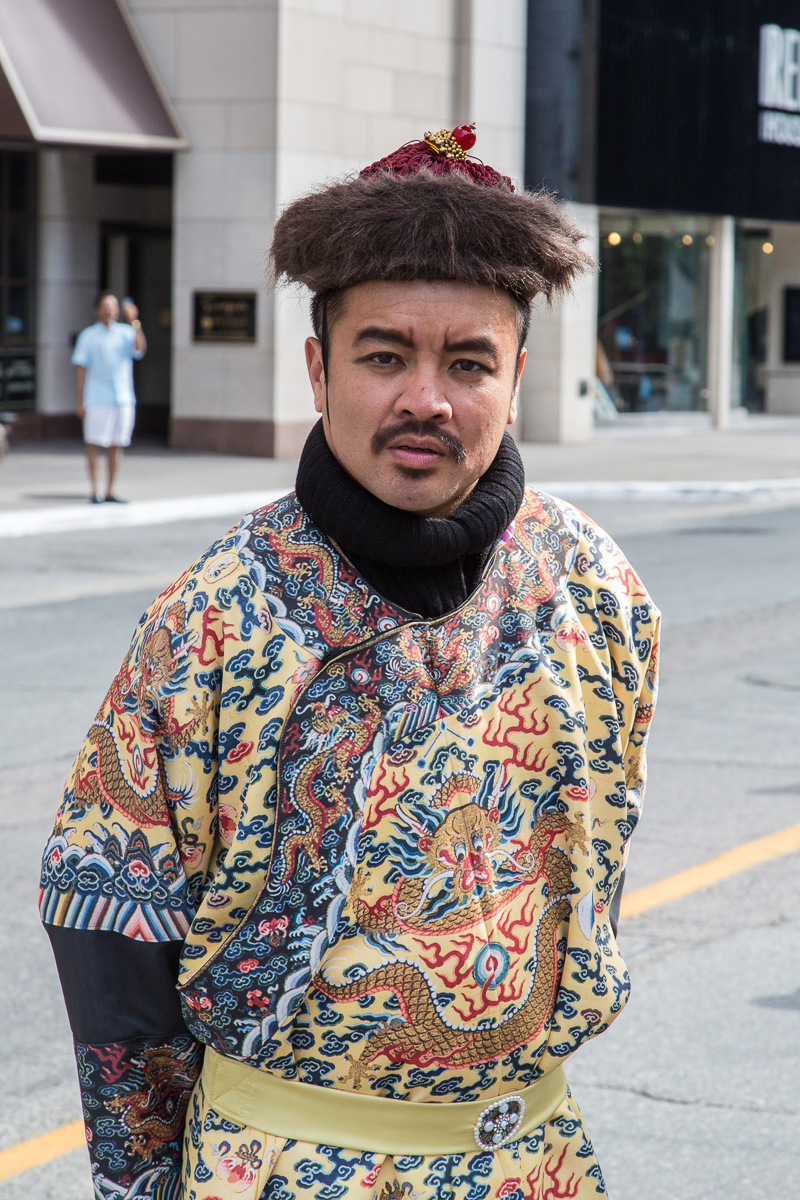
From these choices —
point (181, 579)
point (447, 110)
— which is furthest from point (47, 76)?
point (181, 579)

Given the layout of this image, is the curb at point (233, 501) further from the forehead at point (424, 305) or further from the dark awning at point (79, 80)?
the forehead at point (424, 305)

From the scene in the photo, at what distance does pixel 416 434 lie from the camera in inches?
72.4

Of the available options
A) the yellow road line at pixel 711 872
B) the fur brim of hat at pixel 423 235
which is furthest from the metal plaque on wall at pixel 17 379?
the fur brim of hat at pixel 423 235

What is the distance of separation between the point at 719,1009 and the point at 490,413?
294cm

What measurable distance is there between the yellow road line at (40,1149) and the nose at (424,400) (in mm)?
2380

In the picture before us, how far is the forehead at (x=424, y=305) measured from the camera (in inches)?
71.4

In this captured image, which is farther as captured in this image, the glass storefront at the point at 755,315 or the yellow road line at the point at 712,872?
the glass storefront at the point at 755,315

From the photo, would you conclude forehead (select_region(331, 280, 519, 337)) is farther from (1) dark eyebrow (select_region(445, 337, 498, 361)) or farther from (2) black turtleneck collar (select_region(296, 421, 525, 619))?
(2) black turtleneck collar (select_region(296, 421, 525, 619))

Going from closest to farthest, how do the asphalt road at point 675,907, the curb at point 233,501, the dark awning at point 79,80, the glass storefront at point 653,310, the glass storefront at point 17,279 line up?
the asphalt road at point 675,907 → the curb at point 233,501 → the dark awning at point 79,80 → the glass storefront at point 17,279 → the glass storefront at point 653,310

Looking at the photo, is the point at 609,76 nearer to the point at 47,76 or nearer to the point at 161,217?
the point at 161,217

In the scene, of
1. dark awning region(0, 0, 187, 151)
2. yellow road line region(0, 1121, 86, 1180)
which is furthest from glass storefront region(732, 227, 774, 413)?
yellow road line region(0, 1121, 86, 1180)

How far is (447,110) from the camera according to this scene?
75.0 ft

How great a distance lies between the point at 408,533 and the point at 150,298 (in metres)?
22.9

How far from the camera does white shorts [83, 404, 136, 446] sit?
15.8 m
